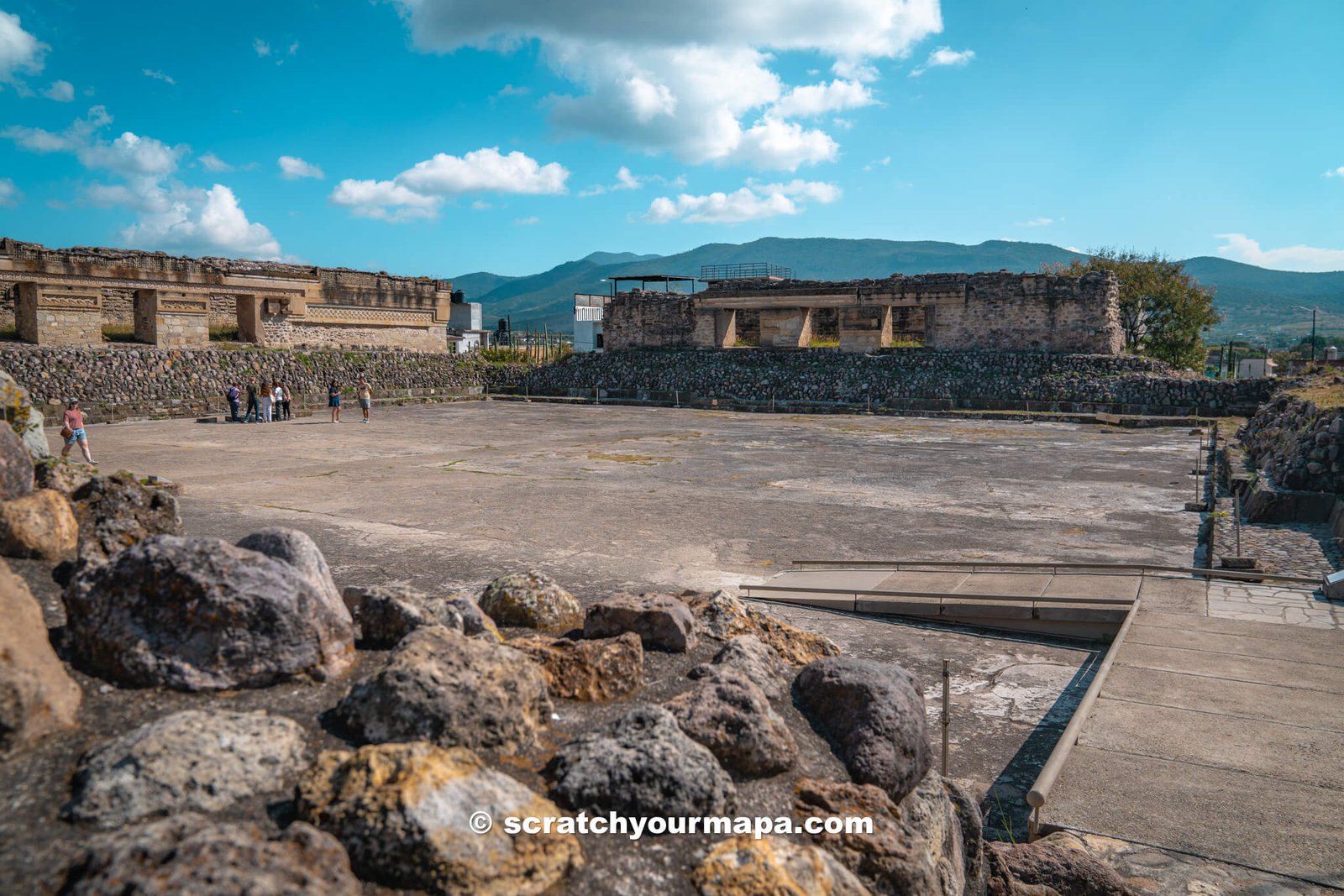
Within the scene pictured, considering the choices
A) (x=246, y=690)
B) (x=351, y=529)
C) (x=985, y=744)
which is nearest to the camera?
(x=246, y=690)

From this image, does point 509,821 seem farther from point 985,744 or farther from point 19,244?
point 19,244

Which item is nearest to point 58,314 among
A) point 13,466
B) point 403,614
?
point 13,466

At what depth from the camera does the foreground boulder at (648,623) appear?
3.78 m

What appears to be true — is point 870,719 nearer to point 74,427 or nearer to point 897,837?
point 897,837

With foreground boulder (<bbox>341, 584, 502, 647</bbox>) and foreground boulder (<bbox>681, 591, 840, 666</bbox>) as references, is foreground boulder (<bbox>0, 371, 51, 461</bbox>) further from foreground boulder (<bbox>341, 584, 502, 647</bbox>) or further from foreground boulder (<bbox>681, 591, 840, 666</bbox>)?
foreground boulder (<bbox>681, 591, 840, 666</bbox>)

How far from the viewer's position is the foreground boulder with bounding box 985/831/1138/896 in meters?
3.59

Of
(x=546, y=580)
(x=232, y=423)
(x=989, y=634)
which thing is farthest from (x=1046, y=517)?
(x=232, y=423)

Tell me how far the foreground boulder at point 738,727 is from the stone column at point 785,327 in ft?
109

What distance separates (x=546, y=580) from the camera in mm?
4359

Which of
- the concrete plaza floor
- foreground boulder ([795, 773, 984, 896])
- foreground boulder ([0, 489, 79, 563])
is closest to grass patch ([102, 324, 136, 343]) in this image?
the concrete plaza floor

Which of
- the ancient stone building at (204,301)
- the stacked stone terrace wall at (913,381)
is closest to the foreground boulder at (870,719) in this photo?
the stacked stone terrace wall at (913,381)

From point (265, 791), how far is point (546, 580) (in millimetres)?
2085

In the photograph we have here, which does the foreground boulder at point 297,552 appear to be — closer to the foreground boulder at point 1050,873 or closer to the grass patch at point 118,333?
the foreground boulder at point 1050,873

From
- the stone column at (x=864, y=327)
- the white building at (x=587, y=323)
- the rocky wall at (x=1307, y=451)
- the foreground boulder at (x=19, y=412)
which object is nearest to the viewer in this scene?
the foreground boulder at (x=19, y=412)
